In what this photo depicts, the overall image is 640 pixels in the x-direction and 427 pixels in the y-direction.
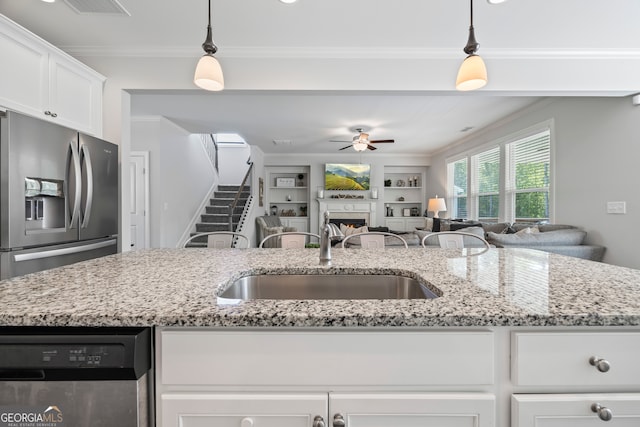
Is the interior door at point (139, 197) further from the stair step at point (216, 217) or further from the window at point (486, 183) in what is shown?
the window at point (486, 183)

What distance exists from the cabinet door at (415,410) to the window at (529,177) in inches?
189

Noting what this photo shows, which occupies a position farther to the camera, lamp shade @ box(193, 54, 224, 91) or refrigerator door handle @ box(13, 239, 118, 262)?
refrigerator door handle @ box(13, 239, 118, 262)

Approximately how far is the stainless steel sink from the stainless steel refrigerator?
1669mm

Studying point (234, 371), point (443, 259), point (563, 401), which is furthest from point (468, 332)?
point (443, 259)

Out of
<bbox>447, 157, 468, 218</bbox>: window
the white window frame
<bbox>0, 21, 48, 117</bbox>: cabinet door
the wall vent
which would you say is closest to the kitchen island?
<bbox>0, 21, 48, 117</bbox>: cabinet door

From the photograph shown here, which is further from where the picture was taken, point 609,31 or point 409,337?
point 609,31

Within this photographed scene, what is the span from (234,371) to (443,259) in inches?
45.2

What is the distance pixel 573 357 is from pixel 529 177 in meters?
4.95

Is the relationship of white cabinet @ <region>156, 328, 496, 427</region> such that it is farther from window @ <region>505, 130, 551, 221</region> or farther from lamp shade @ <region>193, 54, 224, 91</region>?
window @ <region>505, 130, 551, 221</region>

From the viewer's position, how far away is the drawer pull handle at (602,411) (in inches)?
28.9

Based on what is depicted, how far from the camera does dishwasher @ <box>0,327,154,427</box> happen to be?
69cm

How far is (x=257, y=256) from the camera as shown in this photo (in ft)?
5.35

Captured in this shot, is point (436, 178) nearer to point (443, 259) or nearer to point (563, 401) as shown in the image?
point (443, 259)

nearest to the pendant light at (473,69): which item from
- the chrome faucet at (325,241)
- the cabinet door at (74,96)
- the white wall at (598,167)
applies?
the chrome faucet at (325,241)
